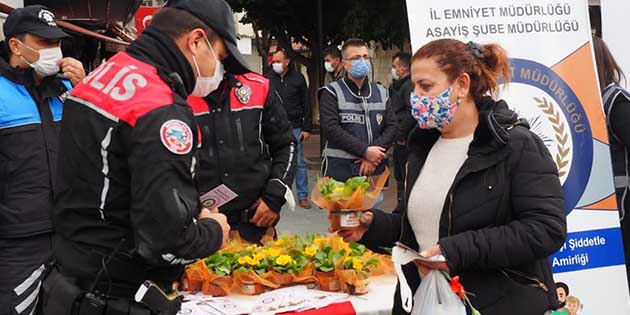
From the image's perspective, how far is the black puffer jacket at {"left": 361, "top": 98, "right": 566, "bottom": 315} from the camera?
2383 mm

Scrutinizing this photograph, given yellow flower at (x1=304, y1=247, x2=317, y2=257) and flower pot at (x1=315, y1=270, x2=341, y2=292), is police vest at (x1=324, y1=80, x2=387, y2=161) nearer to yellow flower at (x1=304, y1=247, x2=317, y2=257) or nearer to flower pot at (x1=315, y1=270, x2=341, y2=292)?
yellow flower at (x1=304, y1=247, x2=317, y2=257)

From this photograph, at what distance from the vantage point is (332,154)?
6543 millimetres

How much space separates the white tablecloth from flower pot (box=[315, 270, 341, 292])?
0.33 feet

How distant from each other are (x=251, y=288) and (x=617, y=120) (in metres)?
2.26

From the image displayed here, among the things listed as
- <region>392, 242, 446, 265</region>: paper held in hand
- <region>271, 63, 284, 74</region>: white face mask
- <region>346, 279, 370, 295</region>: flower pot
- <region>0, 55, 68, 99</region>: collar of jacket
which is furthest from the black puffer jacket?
<region>271, 63, 284, 74</region>: white face mask

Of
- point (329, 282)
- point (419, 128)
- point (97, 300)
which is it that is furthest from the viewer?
point (329, 282)

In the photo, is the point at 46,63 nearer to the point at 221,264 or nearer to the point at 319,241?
the point at 221,264

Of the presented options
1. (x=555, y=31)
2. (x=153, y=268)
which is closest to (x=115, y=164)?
(x=153, y=268)

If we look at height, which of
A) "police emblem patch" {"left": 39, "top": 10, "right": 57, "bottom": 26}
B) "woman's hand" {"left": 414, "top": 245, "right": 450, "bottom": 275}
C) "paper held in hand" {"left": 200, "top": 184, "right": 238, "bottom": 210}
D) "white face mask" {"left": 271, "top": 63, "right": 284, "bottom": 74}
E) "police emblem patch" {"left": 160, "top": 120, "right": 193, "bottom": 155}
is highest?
"white face mask" {"left": 271, "top": 63, "right": 284, "bottom": 74}

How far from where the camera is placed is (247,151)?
3.83m

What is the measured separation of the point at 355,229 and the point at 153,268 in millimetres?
857

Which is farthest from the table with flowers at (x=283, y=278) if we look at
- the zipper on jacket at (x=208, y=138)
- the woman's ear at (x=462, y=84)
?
the woman's ear at (x=462, y=84)

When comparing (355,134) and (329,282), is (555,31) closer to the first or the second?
(329,282)

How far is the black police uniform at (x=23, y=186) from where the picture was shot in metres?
3.75
